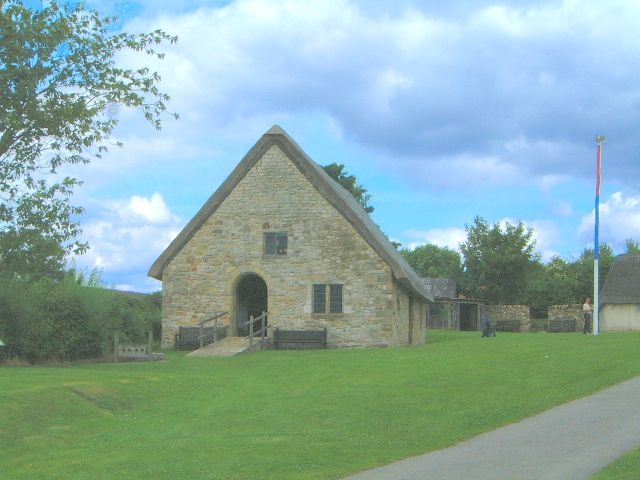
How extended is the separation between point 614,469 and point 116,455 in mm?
6409

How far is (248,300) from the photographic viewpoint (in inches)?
1443

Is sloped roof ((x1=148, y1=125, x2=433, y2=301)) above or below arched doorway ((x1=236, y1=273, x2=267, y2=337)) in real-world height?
above

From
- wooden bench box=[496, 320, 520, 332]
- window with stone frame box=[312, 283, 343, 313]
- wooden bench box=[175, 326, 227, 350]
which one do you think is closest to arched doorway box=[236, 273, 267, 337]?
wooden bench box=[175, 326, 227, 350]

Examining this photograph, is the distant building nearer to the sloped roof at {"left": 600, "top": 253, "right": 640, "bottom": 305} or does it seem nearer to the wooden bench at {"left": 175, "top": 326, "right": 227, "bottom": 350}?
the sloped roof at {"left": 600, "top": 253, "right": 640, "bottom": 305}

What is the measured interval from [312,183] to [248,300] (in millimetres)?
6426

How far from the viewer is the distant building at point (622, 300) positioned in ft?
180

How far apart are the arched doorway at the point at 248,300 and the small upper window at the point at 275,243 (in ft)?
5.41

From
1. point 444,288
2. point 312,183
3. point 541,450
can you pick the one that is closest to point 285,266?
point 312,183

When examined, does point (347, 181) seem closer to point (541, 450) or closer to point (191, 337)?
point (191, 337)

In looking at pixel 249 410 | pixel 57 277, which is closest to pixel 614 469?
pixel 249 410

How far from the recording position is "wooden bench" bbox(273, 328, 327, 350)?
32344mm

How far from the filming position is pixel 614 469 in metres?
9.00

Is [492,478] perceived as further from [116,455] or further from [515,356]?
[515,356]

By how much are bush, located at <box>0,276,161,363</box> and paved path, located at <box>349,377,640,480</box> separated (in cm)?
1743
